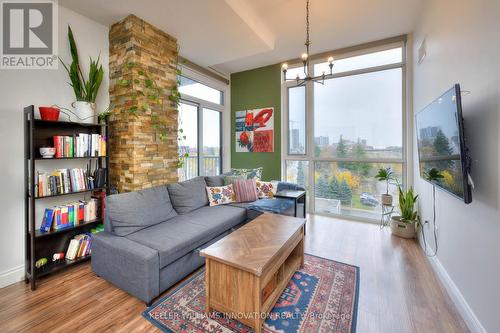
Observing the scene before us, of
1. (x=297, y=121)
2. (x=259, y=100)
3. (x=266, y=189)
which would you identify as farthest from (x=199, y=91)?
(x=266, y=189)

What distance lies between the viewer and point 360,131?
12.5 feet

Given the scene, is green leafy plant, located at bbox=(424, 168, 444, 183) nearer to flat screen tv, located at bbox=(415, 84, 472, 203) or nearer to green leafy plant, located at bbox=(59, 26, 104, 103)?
flat screen tv, located at bbox=(415, 84, 472, 203)

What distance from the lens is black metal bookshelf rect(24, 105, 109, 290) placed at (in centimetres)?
195

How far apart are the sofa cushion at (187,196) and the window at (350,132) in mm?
2096

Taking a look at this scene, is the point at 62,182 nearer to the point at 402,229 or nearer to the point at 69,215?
the point at 69,215

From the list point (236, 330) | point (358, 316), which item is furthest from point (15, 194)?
point (358, 316)

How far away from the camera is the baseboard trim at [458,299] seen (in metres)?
1.46

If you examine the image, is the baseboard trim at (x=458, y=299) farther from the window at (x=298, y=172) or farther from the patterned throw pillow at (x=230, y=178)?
the patterned throw pillow at (x=230, y=178)

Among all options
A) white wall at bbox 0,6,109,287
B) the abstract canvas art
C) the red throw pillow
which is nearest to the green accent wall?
the abstract canvas art

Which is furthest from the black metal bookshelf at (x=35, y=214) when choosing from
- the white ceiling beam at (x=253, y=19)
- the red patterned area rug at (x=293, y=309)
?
the white ceiling beam at (x=253, y=19)

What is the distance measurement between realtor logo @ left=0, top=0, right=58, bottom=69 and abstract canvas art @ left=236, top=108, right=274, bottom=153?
320 centimetres

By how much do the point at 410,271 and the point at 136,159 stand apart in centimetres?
329

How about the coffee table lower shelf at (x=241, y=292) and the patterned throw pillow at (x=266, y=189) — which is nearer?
the coffee table lower shelf at (x=241, y=292)

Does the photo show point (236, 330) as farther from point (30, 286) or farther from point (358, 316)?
point (30, 286)
